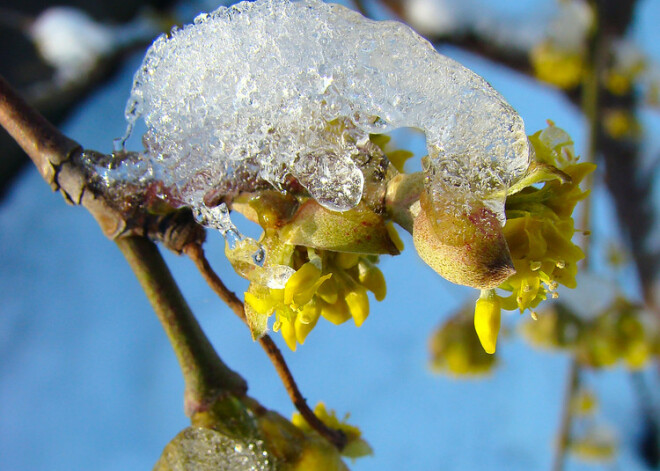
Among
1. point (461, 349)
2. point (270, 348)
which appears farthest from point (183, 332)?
point (461, 349)

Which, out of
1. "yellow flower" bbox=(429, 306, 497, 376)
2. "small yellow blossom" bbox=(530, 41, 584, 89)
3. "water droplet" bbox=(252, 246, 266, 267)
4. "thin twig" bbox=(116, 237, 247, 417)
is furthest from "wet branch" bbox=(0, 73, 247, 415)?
"small yellow blossom" bbox=(530, 41, 584, 89)

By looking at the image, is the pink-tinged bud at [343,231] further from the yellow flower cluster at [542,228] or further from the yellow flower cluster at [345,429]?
the yellow flower cluster at [345,429]

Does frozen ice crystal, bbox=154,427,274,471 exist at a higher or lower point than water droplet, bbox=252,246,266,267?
lower

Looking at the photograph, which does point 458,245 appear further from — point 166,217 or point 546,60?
point 546,60

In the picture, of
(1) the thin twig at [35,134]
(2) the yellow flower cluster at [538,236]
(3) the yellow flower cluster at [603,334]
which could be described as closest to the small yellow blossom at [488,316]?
(2) the yellow flower cluster at [538,236]

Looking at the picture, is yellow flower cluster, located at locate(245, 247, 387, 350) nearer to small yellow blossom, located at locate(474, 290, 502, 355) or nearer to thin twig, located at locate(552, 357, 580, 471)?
small yellow blossom, located at locate(474, 290, 502, 355)

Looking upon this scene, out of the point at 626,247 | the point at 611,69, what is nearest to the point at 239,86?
the point at 611,69

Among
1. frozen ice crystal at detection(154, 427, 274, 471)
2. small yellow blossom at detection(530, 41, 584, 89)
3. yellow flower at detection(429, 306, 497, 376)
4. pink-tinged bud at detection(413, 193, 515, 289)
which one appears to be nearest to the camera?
pink-tinged bud at detection(413, 193, 515, 289)

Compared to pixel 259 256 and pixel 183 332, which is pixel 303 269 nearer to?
pixel 259 256
